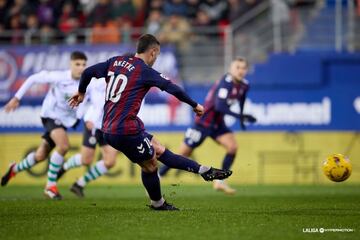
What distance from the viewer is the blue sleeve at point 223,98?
51.3ft

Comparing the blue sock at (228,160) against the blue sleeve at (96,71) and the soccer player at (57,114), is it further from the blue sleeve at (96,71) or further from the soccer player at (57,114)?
the blue sleeve at (96,71)

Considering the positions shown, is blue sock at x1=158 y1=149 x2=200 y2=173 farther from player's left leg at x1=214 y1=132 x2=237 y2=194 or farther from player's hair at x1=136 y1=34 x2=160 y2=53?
player's left leg at x1=214 y1=132 x2=237 y2=194

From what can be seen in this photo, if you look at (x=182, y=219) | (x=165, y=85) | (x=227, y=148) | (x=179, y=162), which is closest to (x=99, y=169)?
(x=227, y=148)

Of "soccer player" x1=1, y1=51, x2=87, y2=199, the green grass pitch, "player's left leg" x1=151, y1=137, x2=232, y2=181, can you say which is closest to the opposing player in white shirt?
"soccer player" x1=1, y1=51, x2=87, y2=199

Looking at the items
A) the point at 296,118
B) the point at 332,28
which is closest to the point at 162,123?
the point at 296,118

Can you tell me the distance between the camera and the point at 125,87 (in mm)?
10039

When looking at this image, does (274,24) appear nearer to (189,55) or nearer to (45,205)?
(189,55)

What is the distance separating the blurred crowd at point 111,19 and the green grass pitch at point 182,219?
981 cm

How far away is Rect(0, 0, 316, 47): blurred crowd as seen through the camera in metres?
22.0

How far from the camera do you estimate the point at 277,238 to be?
8008 millimetres

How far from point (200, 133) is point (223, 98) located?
916 millimetres

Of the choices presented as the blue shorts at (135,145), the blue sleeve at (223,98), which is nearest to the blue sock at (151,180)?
the blue shorts at (135,145)

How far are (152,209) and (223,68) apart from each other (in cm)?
1111

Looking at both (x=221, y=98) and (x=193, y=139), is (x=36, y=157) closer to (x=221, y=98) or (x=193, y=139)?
(x=193, y=139)
